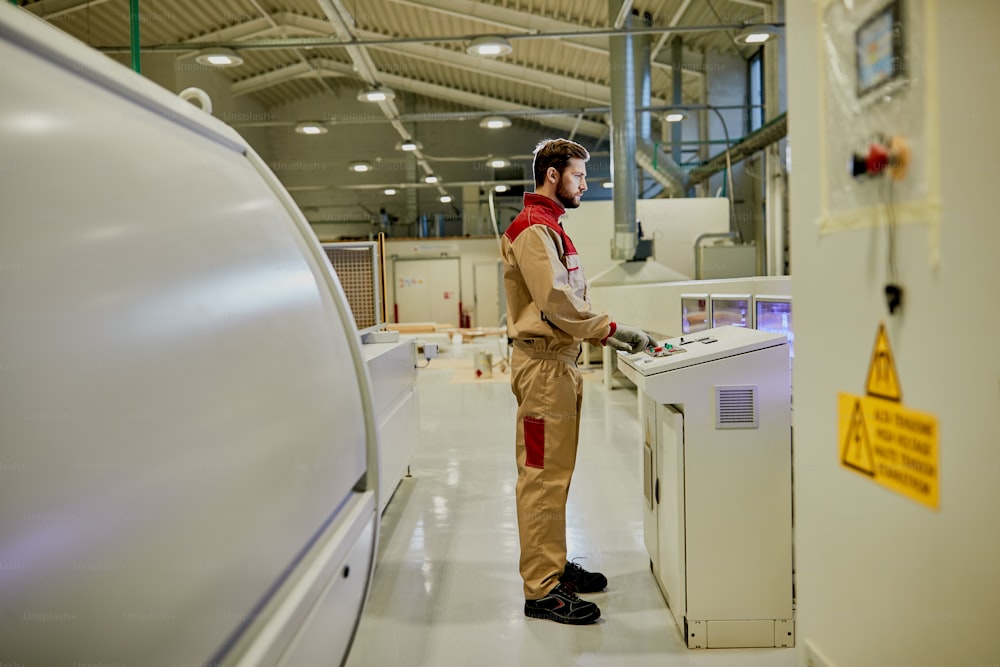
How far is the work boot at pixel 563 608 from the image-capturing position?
2.24m

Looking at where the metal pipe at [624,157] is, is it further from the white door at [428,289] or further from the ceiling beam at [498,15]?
the white door at [428,289]

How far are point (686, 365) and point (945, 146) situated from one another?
51.9 inches

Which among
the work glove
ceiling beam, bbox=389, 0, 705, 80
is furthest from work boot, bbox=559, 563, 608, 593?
ceiling beam, bbox=389, 0, 705, 80

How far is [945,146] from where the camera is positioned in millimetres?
793

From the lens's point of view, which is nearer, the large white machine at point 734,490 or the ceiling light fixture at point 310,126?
the large white machine at point 734,490

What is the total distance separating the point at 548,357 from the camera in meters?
2.24

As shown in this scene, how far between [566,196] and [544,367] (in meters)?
0.60

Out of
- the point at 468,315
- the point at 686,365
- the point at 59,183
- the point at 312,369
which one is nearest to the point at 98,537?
the point at 59,183

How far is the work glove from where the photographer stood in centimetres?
234

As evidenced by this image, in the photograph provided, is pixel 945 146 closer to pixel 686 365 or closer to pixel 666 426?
pixel 686 365

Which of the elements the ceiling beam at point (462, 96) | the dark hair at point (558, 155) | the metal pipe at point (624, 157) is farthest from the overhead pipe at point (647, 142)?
the dark hair at point (558, 155)

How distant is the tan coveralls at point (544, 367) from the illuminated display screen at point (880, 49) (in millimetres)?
1280

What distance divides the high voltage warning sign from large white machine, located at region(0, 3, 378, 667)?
0.82 meters

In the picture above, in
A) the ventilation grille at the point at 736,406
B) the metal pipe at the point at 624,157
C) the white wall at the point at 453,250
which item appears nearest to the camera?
the ventilation grille at the point at 736,406
